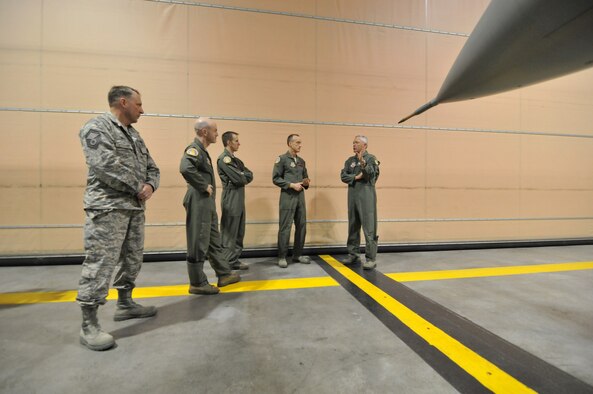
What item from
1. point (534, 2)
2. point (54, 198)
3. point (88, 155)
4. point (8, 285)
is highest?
point (534, 2)

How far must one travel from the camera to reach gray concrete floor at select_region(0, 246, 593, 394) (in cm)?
126

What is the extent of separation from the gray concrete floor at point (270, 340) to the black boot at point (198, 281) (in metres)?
0.10

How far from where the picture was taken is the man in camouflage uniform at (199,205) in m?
2.23

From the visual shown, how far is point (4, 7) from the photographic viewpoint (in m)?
3.37

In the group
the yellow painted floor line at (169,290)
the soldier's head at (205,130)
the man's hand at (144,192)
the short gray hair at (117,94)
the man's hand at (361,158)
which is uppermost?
the short gray hair at (117,94)

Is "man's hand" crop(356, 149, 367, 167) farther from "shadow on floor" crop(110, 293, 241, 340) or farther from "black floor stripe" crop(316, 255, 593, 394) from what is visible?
"shadow on floor" crop(110, 293, 241, 340)

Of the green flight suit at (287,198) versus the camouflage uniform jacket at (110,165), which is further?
the green flight suit at (287,198)

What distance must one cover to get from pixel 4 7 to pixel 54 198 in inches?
101

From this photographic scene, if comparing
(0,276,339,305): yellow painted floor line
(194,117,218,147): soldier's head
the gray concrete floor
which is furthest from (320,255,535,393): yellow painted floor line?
(194,117,218,147): soldier's head

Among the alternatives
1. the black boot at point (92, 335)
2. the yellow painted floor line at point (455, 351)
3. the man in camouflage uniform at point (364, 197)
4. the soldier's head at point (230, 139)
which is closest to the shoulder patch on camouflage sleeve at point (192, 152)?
the soldier's head at point (230, 139)

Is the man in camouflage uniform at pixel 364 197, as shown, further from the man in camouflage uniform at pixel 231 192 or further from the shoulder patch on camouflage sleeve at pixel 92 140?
the shoulder patch on camouflage sleeve at pixel 92 140

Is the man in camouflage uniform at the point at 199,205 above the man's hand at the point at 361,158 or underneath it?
underneath

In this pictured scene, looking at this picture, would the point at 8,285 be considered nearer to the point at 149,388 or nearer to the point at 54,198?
the point at 54,198

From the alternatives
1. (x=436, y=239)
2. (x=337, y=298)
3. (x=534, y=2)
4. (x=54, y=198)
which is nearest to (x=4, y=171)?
(x=54, y=198)
